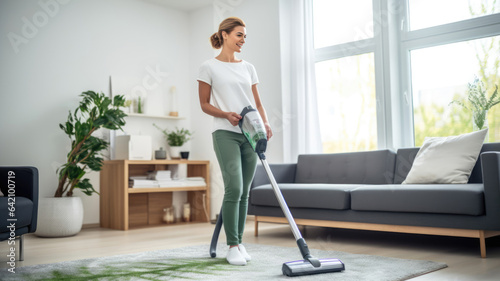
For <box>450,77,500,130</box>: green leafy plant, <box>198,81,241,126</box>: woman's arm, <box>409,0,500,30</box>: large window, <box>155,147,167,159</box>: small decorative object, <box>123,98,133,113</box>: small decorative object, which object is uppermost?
<box>409,0,500,30</box>: large window

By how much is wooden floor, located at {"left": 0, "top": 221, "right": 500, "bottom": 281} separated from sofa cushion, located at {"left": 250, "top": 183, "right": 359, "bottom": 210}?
261 mm

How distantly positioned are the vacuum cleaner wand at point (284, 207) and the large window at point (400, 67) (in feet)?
7.05

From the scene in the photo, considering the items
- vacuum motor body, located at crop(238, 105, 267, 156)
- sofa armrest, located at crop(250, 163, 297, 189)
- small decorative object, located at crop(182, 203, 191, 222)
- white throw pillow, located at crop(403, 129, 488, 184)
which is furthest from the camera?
small decorative object, located at crop(182, 203, 191, 222)

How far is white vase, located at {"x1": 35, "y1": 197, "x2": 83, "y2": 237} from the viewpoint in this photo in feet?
13.4

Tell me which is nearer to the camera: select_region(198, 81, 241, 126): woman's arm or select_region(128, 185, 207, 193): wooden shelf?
select_region(198, 81, 241, 126): woman's arm

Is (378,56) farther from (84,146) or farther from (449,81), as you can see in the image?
(84,146)

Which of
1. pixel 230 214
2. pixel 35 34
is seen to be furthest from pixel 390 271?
pixel 35 34

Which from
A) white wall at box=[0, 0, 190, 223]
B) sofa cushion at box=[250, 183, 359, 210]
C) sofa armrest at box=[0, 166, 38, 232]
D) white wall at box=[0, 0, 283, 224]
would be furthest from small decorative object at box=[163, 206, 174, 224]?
sofa armrest at box=[0, 166, 38, 232]

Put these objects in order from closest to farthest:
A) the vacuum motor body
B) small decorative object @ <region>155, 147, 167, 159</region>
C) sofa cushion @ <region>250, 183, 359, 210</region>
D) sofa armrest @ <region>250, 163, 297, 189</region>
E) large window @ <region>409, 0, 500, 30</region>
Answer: the vacuum motor body, sofa cushion @ <region>250, 183, 359, 210</region>, large window @ <region>409, 0, 500, 30</region>, sofa armrest @ <region>250, 163, 297, 189</region>, small decorative object @ <region>155, 147, 167, 159</region>

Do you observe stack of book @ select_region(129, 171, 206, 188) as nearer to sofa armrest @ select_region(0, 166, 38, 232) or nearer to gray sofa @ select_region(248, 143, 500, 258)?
gray sofa @ select_region(248, 143, 500, 258)

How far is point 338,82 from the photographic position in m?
4.67

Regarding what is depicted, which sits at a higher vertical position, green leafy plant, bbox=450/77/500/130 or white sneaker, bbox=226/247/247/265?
green leafy plant, bbox=450/77/500/130

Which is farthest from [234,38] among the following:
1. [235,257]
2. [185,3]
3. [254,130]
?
[185,3]

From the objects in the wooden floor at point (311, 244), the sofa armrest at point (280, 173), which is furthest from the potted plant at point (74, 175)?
the sofa armrest at point (280, 173)
